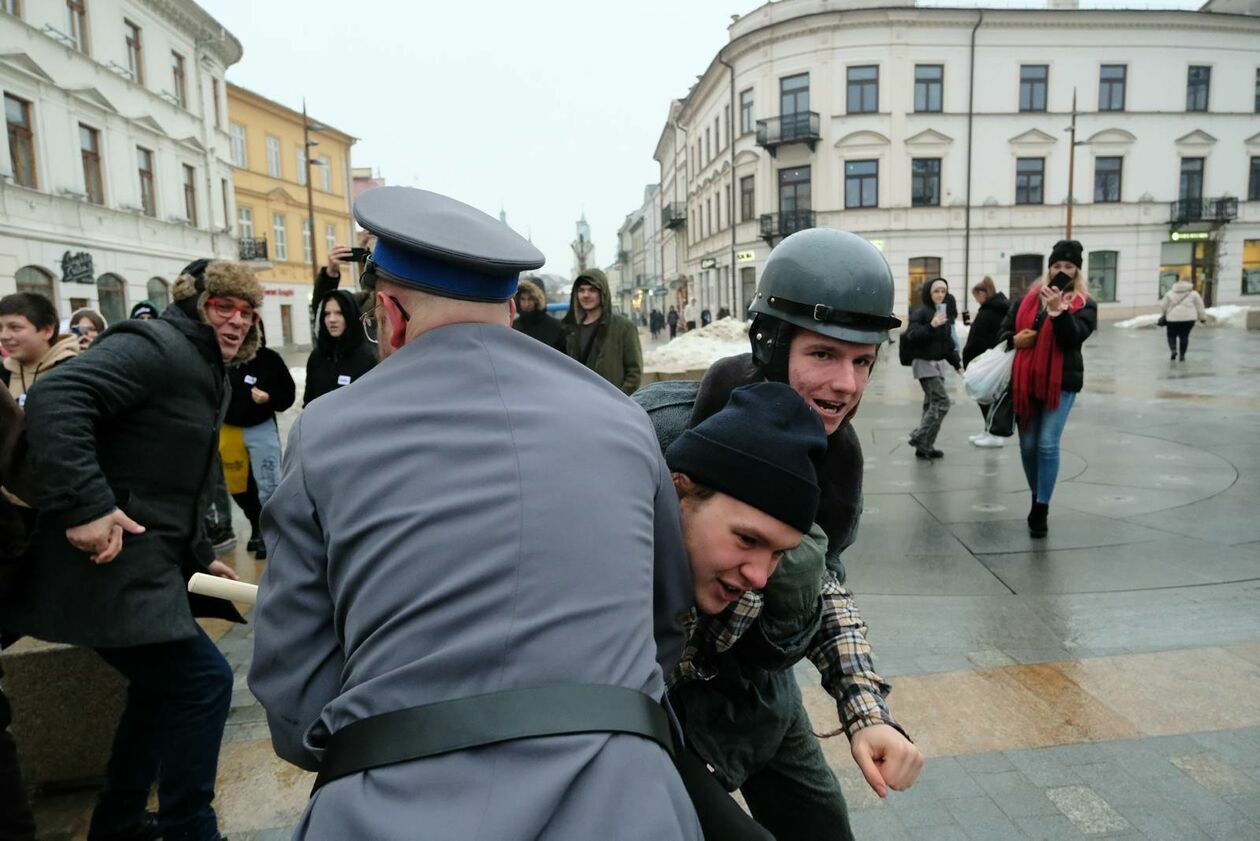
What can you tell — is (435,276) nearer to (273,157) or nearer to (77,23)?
(77,23)

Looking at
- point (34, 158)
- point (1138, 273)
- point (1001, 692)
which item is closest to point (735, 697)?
point (1001, 692)

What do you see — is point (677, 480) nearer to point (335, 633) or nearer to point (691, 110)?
point (335, 633)

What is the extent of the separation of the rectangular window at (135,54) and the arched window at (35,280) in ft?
25.2

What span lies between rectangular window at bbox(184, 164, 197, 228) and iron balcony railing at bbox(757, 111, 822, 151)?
72.5 ft

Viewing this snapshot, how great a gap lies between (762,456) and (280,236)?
43552 mm

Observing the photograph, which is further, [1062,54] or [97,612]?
[1062,54]

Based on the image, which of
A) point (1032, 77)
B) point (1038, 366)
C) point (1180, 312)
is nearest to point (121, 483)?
point (1038, 366)

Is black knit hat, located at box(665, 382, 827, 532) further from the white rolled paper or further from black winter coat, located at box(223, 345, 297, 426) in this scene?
black winter coat, located at box(223, 345, 297, 426)

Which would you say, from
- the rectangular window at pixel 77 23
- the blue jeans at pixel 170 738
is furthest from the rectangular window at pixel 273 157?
the blue jeans at pixel 170 738

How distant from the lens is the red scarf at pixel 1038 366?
215 inches

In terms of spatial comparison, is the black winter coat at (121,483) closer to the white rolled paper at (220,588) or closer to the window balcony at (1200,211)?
the white rolled paper at (220,588)

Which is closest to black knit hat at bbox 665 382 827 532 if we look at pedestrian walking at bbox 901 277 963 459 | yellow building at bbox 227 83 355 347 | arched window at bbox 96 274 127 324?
pedestrian walking at bbox 901 277 963 459

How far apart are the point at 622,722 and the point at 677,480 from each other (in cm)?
53

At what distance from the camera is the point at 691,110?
162 feet
